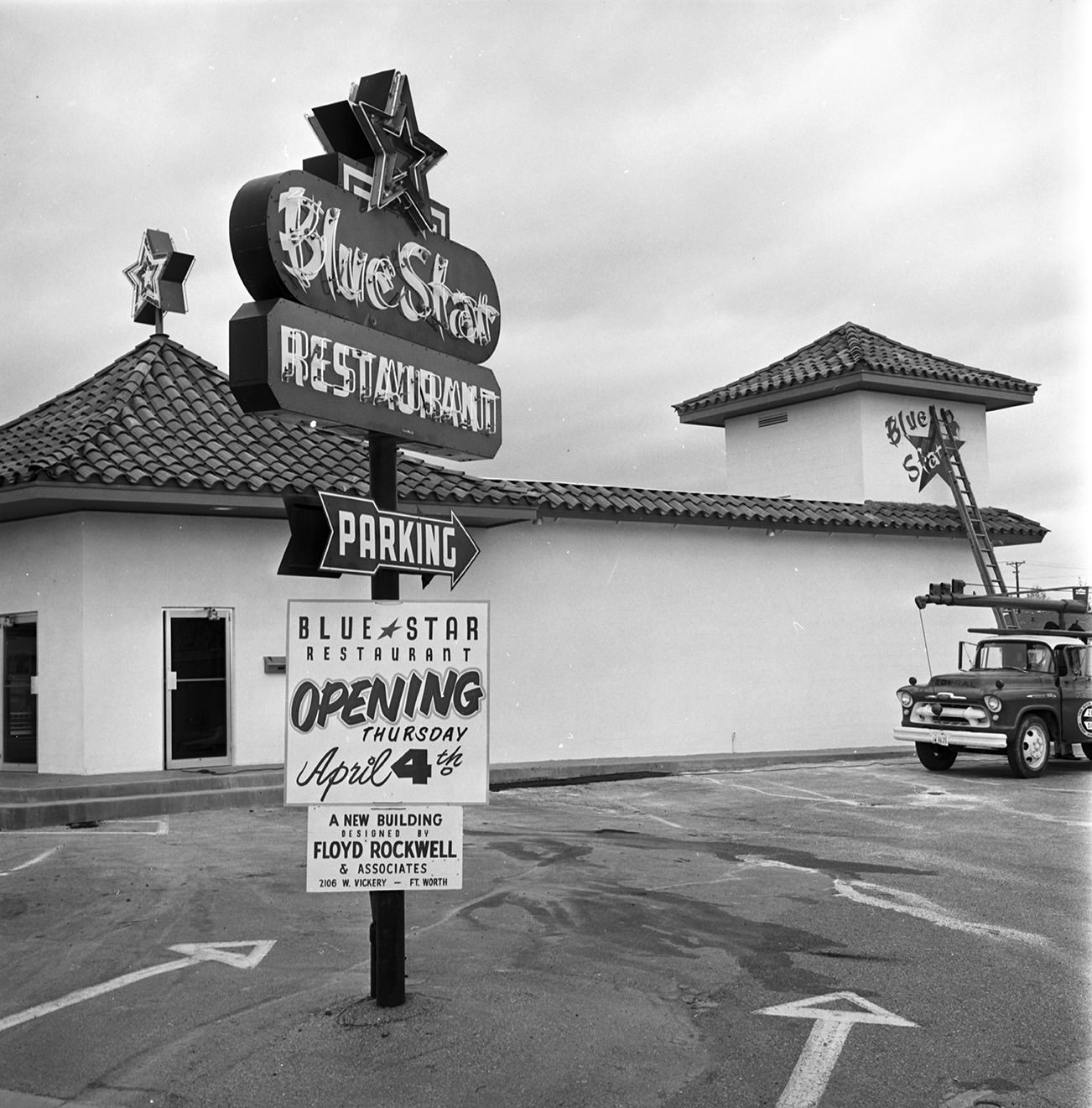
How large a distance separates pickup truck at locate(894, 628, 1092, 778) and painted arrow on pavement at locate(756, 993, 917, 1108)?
10713 mm

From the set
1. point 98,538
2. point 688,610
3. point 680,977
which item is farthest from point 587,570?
point 680,977

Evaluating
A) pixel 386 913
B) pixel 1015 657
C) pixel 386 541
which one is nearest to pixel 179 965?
pixel 386 913

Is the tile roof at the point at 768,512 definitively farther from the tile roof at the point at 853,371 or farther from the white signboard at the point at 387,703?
the white signboard at the point at 387,703

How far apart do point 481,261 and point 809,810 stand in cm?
821

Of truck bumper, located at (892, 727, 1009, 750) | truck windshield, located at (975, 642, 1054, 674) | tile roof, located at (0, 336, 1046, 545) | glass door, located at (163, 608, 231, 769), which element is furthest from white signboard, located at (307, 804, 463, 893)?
truck windshield, located at (975, 642, 1054, 674)

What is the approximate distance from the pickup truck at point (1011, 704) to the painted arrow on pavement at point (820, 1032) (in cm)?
1071

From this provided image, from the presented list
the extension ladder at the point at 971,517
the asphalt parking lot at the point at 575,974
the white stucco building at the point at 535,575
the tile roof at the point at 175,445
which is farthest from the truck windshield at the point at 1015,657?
the tile roof at the point at 175,445

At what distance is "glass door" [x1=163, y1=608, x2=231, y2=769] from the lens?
48.6 feet

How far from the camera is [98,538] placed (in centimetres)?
1437

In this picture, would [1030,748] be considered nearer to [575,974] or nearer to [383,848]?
[575,974]

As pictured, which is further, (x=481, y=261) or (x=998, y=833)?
(x=998, y=833)

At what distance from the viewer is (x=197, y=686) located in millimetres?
15023

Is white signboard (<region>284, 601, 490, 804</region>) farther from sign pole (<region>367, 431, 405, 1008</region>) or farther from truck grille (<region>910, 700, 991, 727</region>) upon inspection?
truck grille (<region>910, 700, 991, 727</region>)

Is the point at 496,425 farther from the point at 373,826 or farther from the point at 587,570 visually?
the point at 587,570
